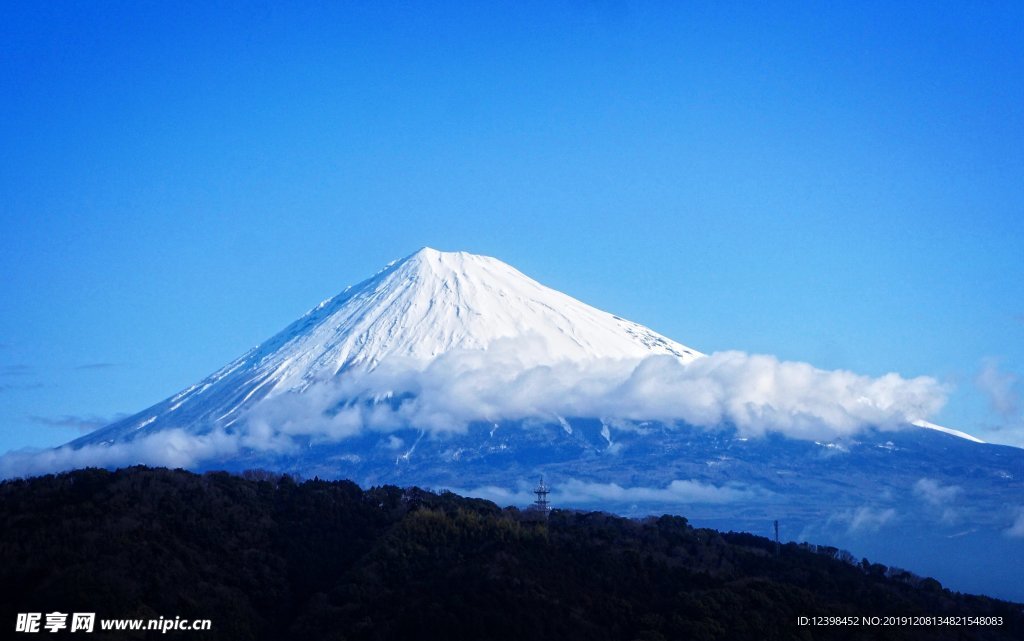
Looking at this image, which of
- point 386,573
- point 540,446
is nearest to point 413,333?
point 540,446

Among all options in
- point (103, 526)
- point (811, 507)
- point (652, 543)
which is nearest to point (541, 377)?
point (811, 507)

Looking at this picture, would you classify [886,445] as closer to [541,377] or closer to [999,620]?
[541,377]

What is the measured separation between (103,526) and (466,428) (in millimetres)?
88288

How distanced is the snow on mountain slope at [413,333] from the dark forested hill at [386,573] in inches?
3153

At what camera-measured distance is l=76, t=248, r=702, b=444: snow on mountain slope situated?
5566 inches

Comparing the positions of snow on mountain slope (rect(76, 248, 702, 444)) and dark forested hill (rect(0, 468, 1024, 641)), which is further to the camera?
snow on mountain slope (rect(76, 248, 702, 444))

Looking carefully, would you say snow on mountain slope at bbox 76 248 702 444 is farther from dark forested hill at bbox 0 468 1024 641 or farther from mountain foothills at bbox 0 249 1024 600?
dark forested hill at bbox 0 468 1024 641

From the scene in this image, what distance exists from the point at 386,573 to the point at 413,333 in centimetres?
10187

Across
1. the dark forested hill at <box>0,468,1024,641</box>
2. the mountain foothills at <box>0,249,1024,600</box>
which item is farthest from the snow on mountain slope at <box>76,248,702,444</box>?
the dark forested hill at <box>0,468,1024,641</box>

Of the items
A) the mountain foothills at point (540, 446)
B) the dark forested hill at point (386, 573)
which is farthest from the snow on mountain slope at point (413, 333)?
the dark forested hill at point (386, 573)

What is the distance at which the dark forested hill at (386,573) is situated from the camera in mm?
43406

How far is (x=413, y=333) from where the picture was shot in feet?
491

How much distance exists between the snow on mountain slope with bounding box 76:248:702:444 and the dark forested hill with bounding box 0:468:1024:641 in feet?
263

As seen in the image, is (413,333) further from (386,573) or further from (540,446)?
(386,573)
